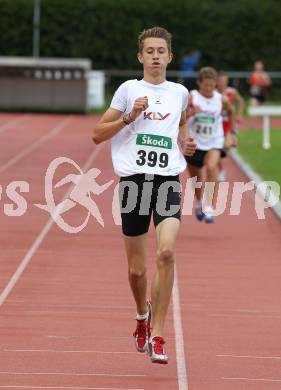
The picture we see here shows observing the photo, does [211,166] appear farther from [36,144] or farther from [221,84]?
[36,144]

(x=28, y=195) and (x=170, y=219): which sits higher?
(x=170, y=219)

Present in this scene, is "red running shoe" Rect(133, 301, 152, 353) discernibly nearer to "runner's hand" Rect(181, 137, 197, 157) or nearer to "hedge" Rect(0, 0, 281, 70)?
"runner's hand" Rect(181, 137, 197, 157)

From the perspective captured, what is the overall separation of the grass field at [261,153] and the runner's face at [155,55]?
12600mm

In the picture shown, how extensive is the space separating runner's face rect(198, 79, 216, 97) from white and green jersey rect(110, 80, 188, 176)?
25.0ft

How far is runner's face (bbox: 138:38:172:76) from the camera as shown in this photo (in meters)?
8.27

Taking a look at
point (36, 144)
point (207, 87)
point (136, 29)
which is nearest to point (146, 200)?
point (207, 87)

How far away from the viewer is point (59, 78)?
43344 mm

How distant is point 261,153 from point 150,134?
19531mm

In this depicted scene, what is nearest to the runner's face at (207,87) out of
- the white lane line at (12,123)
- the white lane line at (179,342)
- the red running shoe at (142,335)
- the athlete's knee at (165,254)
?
the white lane line at (179,342)

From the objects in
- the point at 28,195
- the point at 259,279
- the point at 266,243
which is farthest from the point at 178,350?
the point at 28,195

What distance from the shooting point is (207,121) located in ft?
53.2

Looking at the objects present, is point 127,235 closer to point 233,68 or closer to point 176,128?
point 176,128

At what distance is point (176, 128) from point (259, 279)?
154 inches

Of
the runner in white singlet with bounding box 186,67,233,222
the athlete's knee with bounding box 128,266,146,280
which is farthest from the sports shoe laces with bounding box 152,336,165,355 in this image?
the runner in white singlet with bounding box 186,67,233,222
